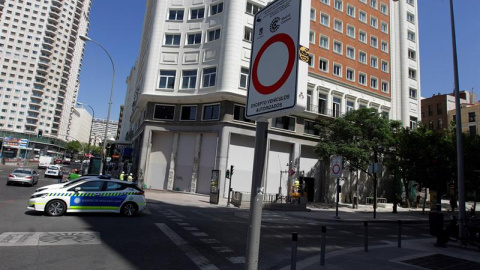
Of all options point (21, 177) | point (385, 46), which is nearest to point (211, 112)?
point (21, 177)

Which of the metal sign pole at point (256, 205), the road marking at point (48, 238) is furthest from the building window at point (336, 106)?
the metal sign pole at point (256, 205)

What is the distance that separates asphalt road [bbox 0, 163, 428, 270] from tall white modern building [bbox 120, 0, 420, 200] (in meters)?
17.8

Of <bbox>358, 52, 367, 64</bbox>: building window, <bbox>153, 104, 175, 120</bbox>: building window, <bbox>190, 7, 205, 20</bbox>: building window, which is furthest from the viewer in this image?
<bbox>358, 52, 367, 64</bbox>: building window

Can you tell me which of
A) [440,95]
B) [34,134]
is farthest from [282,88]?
[34,134]

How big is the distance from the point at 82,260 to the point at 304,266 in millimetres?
4881

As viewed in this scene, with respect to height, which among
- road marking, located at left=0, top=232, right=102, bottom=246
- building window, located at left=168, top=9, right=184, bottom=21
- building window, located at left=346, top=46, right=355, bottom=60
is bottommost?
road marking, located at left=0, top=232, right=102, bottom=246

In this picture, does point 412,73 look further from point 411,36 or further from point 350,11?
point 350,11

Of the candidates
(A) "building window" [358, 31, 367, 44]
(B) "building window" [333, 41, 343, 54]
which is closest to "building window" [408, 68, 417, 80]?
(A) "building window" [358, 31, 367, 44]

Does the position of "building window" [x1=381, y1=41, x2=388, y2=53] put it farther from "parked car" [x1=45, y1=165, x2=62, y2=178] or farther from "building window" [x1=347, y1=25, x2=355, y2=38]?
"parked car" [x1=45, y1=165, x2=62, y2=178]

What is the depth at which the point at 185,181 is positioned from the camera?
32.0 m

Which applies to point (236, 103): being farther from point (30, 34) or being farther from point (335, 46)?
point (30, 34)

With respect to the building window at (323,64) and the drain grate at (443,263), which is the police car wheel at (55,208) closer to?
the drain grate at (443,263)

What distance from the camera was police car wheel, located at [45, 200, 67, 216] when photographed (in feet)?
39.1

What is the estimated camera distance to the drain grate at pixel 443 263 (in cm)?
757
